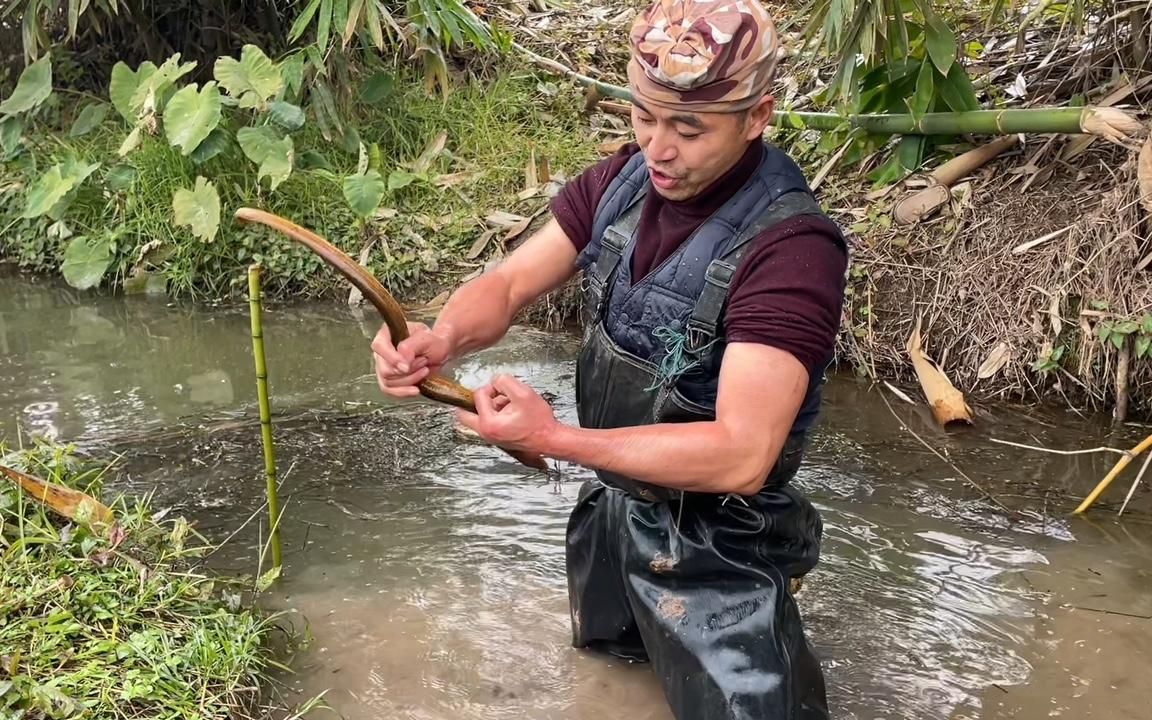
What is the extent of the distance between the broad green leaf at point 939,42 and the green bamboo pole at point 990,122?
341 mm

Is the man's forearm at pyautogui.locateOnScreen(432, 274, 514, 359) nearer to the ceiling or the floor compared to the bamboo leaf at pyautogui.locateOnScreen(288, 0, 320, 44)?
nearer to the floor

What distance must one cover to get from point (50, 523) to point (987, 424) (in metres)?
3.38

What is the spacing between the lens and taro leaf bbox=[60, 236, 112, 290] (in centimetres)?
572

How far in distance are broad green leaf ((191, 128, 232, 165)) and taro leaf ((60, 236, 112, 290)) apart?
747 mm

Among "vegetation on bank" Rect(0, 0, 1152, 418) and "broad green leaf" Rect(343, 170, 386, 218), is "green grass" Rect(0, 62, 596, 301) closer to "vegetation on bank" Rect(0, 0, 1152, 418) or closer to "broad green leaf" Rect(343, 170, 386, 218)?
"vegetation on bank" Rect(0, 0, 1152, 418)

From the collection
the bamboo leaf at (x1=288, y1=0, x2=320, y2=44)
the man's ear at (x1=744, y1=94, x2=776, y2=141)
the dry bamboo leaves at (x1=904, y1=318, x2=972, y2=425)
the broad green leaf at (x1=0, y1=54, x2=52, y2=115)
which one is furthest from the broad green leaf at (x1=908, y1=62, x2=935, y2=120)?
the broad green leaf at (x1=0, y1=54, x2=52, y2=115)

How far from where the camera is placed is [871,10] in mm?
4059

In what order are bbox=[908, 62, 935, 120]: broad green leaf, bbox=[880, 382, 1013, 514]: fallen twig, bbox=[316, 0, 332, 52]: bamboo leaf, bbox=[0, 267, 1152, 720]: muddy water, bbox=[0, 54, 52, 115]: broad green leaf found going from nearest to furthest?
bbox=[0, 267, 1152, 720]: muddy water < bbox=[880, 382, 1013, 514]: fallen twig < bbox=[908, 62, 935, 120]: broad green leaf < bbox=[316, 0, 332, 52]: bamboo leaf < bbox=[0, 54, 52, 115]: broad green leaf

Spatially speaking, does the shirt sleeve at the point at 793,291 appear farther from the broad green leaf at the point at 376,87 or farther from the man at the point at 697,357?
the broad green leaf at the point at 376,87

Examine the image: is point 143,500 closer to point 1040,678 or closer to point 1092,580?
point 1040,678

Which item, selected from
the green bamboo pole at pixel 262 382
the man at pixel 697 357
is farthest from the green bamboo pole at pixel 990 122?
the green bamboo pole at pixel 262 382

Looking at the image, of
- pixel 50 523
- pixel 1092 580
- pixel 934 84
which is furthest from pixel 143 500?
pixel 934 84

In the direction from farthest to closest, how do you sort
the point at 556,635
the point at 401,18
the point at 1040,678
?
the point at 401,18 < the point at 556,635 < the point at 1040,678

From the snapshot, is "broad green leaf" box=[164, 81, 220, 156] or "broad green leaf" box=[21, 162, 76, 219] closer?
"broad green leaf" box=[164, 81, 220, 156]
